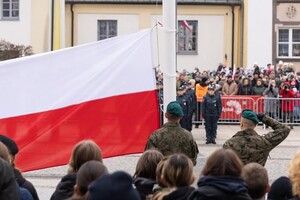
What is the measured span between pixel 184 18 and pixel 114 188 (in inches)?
1443

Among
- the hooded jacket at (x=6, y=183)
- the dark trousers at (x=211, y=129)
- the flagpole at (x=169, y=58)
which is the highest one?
the flagpole at (x=169, y=58)

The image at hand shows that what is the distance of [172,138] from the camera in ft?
27.3

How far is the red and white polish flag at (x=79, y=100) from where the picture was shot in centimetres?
810

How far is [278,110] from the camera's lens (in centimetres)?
2412

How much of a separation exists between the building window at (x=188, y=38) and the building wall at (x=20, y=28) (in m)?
8.41

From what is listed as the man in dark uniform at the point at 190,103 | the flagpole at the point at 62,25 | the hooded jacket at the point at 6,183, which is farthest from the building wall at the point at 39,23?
the hooded jacket at the point at 6,183

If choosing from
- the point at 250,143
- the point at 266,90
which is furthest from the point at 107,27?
the point at 250,143

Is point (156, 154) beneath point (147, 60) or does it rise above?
beneath

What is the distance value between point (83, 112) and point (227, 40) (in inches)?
1260

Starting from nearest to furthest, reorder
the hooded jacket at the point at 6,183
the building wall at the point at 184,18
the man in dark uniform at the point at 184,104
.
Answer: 1. the hooded jacket at the point at 6,183
2. the man in dark uniform at the point at 184,104
3. the building wall at the point at 184,18

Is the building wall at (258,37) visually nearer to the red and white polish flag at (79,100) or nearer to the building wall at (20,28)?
the building wall at (20,28)

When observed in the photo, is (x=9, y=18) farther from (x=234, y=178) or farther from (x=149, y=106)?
(x=234, y=178)

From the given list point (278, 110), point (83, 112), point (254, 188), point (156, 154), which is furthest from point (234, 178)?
point (278, 110)

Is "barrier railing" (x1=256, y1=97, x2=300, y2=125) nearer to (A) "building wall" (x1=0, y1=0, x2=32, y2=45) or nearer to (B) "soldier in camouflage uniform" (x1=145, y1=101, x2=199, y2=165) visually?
(B) "soldier in camouflage uniform" (x1=145, y1=101, x2=199, y2=165)
